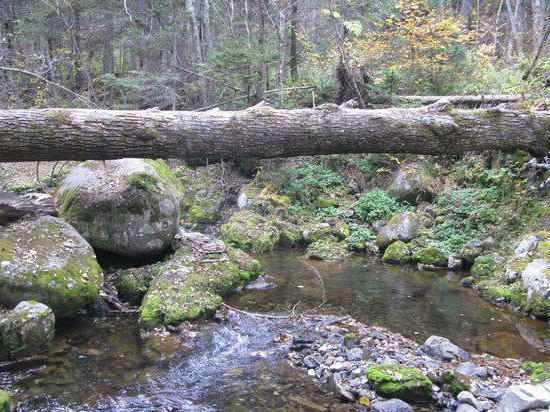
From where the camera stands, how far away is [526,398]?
3.39m

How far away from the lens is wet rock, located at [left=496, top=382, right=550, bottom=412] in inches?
131

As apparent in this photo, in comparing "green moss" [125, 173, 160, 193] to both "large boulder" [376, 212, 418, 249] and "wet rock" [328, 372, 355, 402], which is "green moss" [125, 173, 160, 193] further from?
"large boulder" [376, 212, 418, 249]

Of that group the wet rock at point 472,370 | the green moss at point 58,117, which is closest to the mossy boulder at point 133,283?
the green moss at point 58,117

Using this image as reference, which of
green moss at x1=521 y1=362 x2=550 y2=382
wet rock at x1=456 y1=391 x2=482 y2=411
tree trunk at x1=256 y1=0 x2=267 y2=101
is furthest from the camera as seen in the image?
tree trunk at x1=256 y1=0 x2=267 y2=101

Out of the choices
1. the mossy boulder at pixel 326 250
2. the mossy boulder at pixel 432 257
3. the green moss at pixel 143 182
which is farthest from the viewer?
the mossy boulder at pixel 326 250

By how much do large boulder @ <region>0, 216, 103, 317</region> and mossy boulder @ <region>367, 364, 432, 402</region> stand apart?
4159mm

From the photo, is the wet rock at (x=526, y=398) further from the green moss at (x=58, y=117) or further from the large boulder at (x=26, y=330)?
the green moss at (x=58, y=117)

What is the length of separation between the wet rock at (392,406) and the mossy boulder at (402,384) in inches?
4.9

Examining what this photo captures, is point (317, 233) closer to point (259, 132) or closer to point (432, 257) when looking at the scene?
point (432, 257)

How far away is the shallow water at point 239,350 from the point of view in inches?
177

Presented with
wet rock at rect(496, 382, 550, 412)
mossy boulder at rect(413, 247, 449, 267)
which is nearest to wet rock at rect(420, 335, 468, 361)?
wet rock at rect(496, 382, 550, 412)

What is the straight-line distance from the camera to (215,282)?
24.0 ft

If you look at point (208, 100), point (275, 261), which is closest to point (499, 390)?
point (275, 261)

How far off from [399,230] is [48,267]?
7.74 metres
